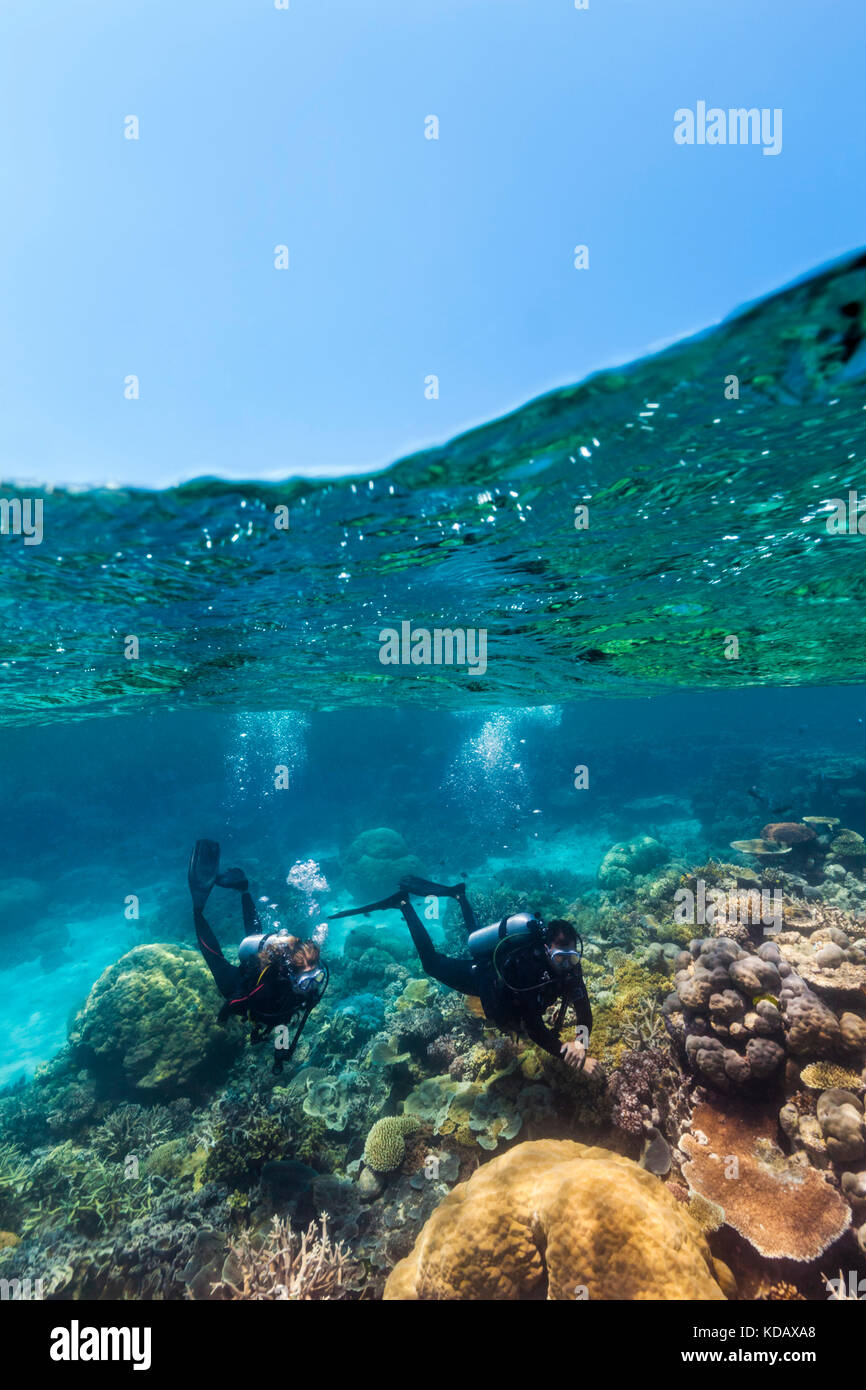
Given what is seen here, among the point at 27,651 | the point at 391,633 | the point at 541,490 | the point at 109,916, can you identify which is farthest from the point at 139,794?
the point at 541,490

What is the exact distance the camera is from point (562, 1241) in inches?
161

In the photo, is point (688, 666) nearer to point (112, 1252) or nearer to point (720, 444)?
point (720, 444)

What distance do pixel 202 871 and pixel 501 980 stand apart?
716cm

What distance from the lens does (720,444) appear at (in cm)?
542

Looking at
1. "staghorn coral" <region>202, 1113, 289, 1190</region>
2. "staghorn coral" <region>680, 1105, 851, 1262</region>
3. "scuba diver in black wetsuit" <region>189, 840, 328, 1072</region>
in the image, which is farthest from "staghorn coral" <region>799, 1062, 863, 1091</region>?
"staghorn coral" <region>202, 1113, 289, 1190</region>

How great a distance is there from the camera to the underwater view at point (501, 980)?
4.58 meters

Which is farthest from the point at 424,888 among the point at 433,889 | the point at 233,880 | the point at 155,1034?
the point at 155,1034

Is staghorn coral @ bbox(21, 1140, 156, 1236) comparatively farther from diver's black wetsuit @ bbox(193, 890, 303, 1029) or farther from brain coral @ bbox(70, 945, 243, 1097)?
diver's black wetsuit @ bbox(193, 890, 303, 1029)

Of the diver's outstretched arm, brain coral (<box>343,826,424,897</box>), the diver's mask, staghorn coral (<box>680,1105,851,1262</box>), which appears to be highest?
the diver's mask

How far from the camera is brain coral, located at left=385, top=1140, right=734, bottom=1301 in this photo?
12.4 ft

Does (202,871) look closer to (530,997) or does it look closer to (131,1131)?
(131,1131)

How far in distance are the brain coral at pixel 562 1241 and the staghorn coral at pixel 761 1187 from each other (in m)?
0.53

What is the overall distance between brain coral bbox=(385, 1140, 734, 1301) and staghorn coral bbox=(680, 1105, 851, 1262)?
534 mm
